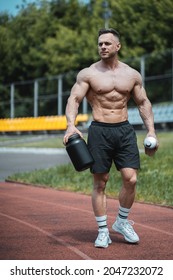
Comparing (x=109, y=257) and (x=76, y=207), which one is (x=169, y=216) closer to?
(x=76, y=207)

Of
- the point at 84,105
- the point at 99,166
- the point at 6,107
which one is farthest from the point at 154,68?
the point at 99,166

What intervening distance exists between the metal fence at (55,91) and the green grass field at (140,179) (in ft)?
71.2

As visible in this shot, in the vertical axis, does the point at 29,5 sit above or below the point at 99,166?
above

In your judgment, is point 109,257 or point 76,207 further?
point 76,207

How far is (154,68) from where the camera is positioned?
44.7 m

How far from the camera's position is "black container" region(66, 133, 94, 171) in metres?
6.61

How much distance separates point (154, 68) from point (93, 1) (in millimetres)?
25688

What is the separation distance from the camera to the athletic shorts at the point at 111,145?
6.91 meters

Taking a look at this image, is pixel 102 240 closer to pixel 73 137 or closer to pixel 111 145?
pixel 111 145

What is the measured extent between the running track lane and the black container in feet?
2.61

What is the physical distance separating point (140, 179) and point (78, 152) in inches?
368

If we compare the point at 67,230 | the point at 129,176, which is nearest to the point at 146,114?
the point at 129,176

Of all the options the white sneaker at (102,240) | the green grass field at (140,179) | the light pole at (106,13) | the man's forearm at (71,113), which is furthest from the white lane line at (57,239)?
the light pole at (106,13)

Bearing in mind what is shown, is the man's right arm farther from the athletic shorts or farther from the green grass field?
the green grass field
